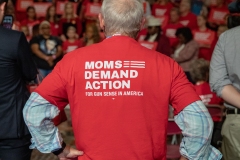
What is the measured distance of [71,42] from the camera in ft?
33.1

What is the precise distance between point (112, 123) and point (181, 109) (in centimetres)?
33

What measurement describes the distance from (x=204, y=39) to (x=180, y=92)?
731 cm

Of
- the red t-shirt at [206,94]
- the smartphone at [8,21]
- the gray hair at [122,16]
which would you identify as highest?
the gray hair at [122,16]

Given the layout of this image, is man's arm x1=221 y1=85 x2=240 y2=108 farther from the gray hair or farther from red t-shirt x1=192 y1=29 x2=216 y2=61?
red t-shirt x1=192 y1=29 x2=216 y2=61

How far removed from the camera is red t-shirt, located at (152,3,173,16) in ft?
34.6

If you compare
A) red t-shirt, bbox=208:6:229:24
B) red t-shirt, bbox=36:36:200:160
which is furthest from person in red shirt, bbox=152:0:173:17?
red t-shirt, bbox=36:36:200:160

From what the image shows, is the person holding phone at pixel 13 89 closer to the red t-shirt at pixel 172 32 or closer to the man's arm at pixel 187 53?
the man's arm at pixel 187 53

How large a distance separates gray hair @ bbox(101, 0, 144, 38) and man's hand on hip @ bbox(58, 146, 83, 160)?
0.61 metres

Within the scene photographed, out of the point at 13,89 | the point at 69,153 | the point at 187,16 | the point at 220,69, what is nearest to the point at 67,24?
the point at 187,16

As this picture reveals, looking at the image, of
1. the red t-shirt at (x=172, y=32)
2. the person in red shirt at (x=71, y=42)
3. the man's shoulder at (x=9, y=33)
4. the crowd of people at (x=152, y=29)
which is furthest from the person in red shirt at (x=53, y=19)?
the man's shoulder at (x=9, y=33)

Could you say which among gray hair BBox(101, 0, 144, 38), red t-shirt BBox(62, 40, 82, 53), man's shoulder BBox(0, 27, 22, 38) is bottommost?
red t-shirt BBox(62, 40, 82, 53)

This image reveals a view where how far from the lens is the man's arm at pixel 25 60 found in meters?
3.28

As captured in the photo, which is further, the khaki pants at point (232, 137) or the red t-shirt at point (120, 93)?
the khaki pants at point (232, 137)

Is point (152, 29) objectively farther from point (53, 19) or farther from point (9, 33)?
point (9, 33)
